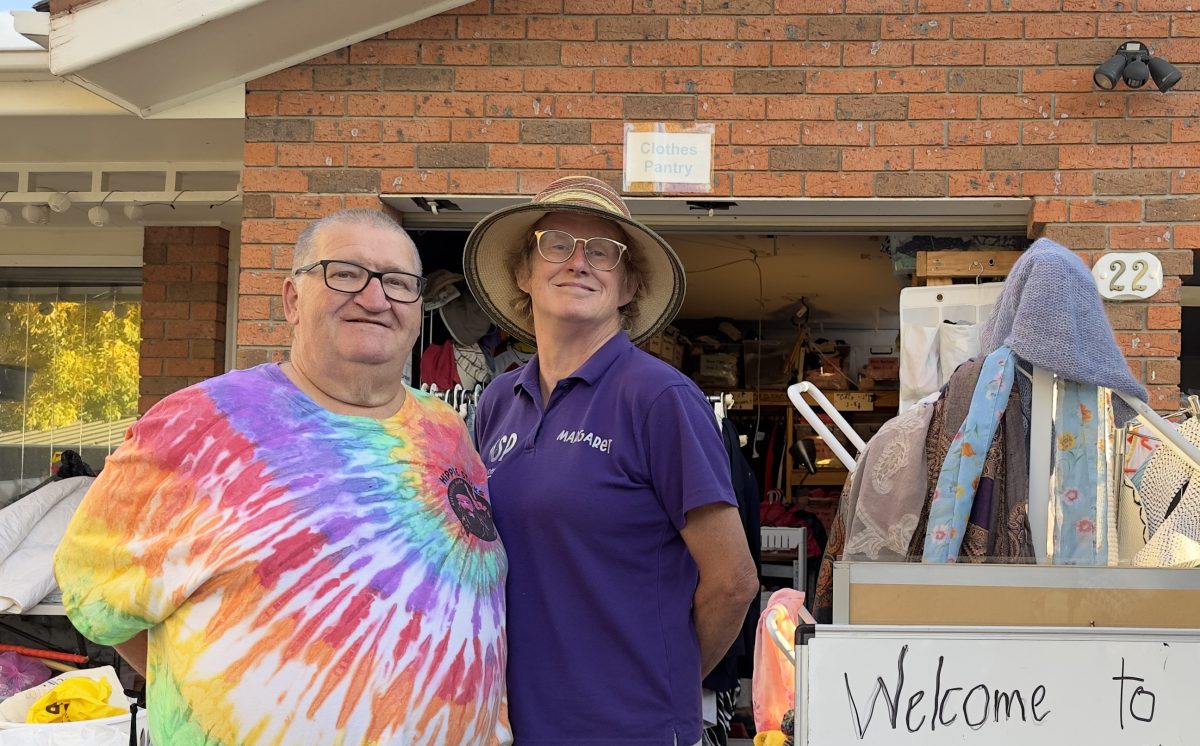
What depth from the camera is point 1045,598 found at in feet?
5.39

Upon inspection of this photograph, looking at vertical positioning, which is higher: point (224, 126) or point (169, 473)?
point (224, 126)

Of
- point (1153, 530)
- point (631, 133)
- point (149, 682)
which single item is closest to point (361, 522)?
point (149, 682)

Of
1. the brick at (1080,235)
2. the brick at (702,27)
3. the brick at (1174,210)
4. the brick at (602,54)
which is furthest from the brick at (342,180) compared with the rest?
the brick at (1174,210)

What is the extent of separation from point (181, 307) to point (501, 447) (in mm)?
5107

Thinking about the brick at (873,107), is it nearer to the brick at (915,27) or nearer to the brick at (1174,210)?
the brick at (915,27)

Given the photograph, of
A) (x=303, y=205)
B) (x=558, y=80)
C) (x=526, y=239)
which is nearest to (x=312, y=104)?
(x=303, y=205)

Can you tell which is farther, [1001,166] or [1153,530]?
[1001,166]

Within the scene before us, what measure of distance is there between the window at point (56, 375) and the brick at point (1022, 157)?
215 inches

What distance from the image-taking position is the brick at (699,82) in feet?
14.7

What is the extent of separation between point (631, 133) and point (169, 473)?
302cm

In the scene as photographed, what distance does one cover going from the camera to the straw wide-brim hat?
2.28 m

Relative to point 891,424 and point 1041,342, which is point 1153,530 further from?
point 891,424

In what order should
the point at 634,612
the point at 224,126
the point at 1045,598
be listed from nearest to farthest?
the point at 1045,598 < the point at 634,612 < the point at 224,126

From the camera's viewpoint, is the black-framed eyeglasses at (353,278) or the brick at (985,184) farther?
the brick at (985,184)
